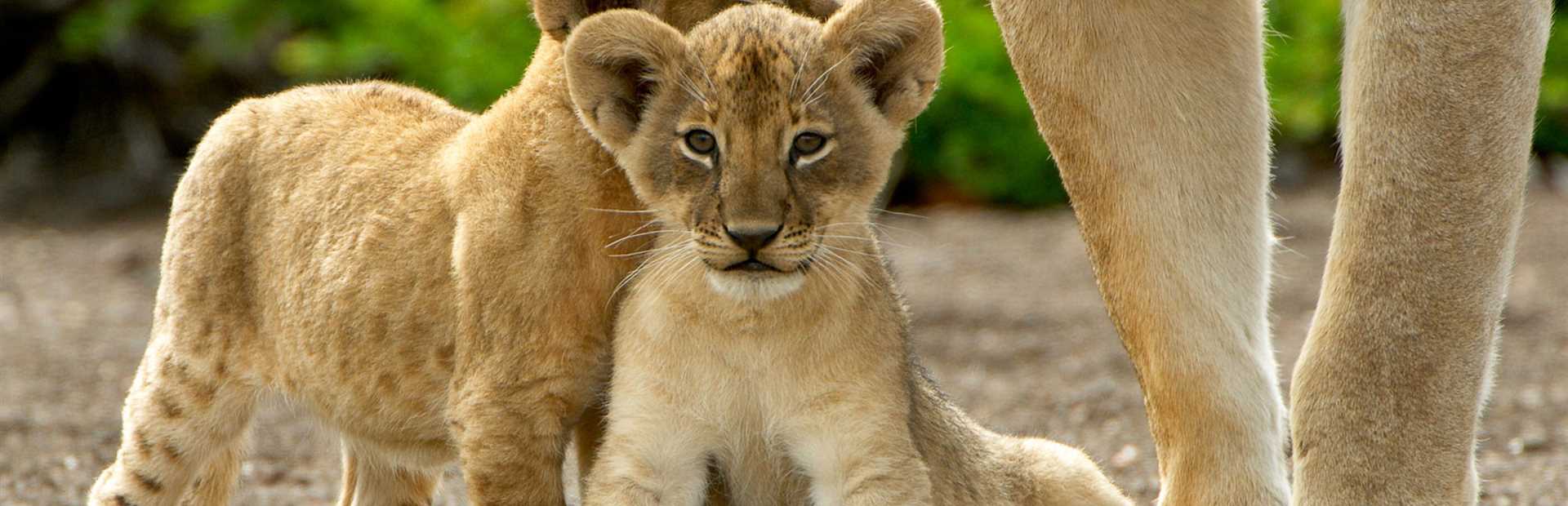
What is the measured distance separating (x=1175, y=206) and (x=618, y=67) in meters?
1.40

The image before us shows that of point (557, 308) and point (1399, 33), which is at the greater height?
point (1399, 33)

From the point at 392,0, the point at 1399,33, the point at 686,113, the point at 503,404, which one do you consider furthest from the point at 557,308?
the point at 392,0

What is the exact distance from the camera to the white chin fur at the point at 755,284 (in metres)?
A: 3.52

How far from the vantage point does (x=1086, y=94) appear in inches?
175

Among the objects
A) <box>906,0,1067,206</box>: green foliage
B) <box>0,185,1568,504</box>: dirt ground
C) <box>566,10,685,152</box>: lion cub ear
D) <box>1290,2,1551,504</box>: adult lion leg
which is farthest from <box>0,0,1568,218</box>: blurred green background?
<box>566,10,685,152</box>: lion cub ear

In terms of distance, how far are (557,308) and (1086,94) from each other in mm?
1364

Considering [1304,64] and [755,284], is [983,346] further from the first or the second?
[755,284]

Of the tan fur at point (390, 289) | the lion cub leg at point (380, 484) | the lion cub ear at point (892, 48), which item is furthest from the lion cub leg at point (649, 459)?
the lion cub leg at point (380, 484)

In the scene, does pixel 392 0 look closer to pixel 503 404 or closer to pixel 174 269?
pixel 174 269

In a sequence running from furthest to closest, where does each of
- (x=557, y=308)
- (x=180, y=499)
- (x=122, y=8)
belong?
(x=122, y=8)
(x=180, y=499)
(x=557, y=308)

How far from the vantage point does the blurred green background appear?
39.8 ft

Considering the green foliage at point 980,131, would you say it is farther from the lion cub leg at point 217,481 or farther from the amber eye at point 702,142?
the amber eye at point 702,142

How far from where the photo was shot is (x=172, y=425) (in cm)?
453

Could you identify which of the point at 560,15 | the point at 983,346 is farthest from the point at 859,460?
the point at 983,346
